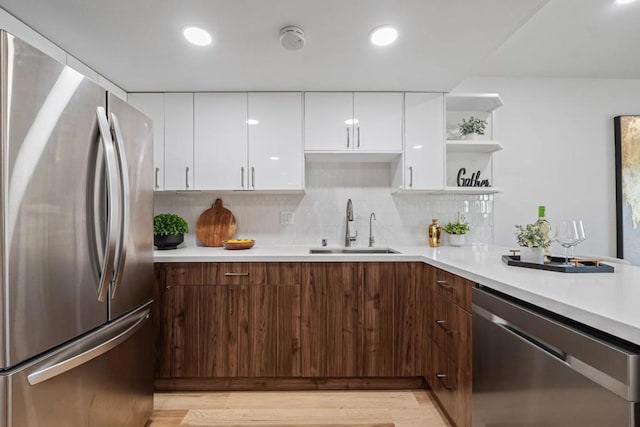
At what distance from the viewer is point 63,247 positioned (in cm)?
114

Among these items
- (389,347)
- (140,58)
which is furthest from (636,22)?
(140,58)

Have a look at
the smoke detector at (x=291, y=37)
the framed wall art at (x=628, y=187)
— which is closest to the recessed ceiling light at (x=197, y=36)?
the smoke detector at (x=291, y=37)

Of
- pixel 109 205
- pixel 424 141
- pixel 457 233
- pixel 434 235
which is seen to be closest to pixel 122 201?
pixel 109 205

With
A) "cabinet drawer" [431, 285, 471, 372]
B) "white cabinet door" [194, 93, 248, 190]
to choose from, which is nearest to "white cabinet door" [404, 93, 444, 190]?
"cabinet drawer" [431, 285, 471, 372]

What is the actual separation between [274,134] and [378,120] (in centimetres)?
84

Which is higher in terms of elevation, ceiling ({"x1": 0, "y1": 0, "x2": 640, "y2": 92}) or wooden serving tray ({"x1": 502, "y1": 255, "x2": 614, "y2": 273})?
ceiling ({"x1": 0, "y1": 0, "x2": 640, "y2": 92})

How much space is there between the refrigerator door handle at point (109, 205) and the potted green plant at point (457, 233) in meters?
2.39

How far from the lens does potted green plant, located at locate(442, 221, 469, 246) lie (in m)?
2.69

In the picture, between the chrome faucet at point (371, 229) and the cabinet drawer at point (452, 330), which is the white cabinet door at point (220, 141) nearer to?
the chrome faucet at point (371, 229)

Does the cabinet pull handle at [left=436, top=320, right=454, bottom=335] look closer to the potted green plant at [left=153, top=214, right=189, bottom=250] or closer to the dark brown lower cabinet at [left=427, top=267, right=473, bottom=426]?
the dark brown lower cabinet at [left=427, top=267, right=473, bottom=426]

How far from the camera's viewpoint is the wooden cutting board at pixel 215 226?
9.13 feet

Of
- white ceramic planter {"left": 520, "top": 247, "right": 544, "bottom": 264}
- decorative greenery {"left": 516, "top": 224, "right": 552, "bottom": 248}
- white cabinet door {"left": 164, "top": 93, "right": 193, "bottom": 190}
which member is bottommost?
white ceramic planter {"left": 520, "top": 247, "right": 544, "bottom": 264}

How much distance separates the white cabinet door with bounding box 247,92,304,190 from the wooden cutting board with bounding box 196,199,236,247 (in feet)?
1.50

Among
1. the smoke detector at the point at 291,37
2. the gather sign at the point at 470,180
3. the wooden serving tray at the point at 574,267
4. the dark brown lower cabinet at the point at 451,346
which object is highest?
the smoke detector at the point at 291,37
